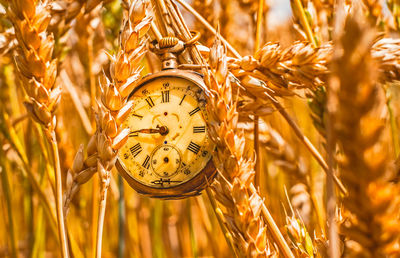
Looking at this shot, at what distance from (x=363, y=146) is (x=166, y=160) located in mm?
433

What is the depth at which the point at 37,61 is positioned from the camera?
0.59 metres

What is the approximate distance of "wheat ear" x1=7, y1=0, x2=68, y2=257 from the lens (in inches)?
23.2

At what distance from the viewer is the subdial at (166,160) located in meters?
0.68

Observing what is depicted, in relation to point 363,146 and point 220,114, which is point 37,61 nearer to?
point 220,114

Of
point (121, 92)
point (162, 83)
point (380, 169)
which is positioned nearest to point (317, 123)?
point (162, 83)

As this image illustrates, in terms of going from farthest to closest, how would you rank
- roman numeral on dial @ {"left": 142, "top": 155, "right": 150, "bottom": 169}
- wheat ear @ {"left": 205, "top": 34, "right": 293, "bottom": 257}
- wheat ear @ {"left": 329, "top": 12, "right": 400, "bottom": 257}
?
roman numeral on dial @ {"left": 142, "top": 155, "right": 150, "bottom": 169}, wheat ear @ {"left": 205, "top": 34, "right": 293, "bottom": 257}, wheat ear @ {"left": 329, "top": 12, "right": 400, "bottom": 257}

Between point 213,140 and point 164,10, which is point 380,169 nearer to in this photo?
point 213,140

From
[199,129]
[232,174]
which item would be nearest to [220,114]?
[232,174]

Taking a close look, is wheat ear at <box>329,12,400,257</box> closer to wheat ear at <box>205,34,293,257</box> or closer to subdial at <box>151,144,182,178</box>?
wheat ear at <box>205,34,293,257</box>

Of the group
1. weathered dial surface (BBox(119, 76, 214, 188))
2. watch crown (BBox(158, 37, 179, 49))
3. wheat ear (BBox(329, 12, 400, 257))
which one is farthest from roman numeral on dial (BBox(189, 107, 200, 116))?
wheat ear (BBox(329, 12, 400, 257))

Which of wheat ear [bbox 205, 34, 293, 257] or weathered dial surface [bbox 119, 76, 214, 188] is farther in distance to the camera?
weathered dial surface [bbox 119, 76, 214, 188]

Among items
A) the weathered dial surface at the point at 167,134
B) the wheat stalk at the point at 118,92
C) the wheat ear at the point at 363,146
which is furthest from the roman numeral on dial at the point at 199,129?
the wheat ear at the point at 363,146

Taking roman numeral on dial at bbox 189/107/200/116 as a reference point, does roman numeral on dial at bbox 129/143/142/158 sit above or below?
below

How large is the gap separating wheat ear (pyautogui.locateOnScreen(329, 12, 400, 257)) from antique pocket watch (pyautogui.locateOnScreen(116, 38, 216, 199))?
0.34 m
